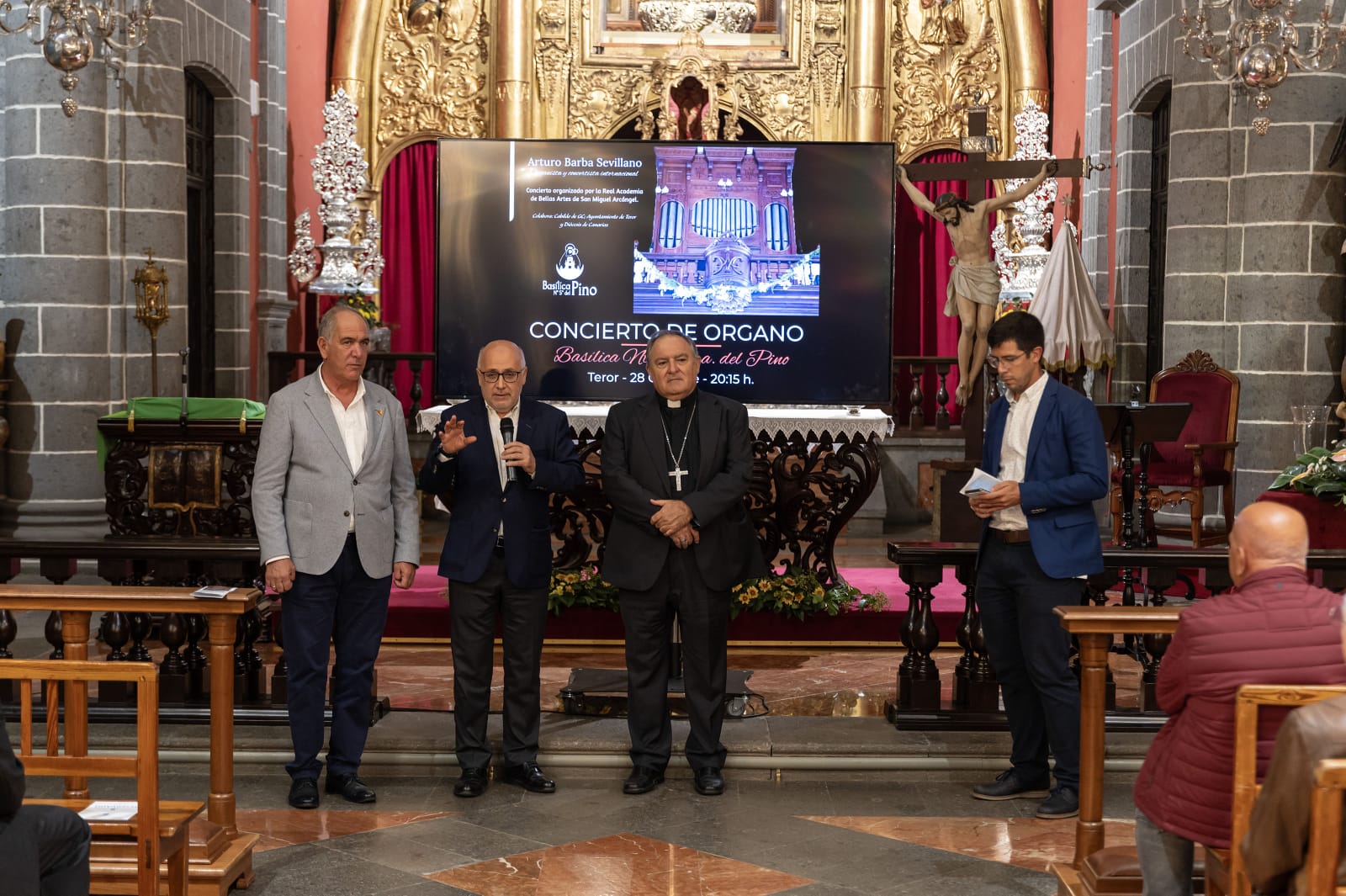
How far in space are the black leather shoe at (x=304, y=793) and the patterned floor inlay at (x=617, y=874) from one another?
764mm

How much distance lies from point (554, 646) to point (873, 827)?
9.07ft

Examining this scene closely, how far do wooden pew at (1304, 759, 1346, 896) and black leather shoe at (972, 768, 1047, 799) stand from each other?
7.54ft

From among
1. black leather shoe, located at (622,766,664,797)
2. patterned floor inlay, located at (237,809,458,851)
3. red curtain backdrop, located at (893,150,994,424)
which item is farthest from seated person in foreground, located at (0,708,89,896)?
red curtain backdrop, located at (893,150,994,424)

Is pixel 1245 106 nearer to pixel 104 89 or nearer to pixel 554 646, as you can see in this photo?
pixel 554 646

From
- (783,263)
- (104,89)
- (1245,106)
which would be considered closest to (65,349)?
(104,89)

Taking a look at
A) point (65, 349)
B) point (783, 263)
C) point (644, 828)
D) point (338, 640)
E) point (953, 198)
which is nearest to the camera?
point (644, 828)

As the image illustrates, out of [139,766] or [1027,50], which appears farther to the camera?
[1027,50]

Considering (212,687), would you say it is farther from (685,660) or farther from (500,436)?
(685,660)

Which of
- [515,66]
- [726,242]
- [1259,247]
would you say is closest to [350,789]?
[726,242]

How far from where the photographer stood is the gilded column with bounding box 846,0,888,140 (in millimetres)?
13188

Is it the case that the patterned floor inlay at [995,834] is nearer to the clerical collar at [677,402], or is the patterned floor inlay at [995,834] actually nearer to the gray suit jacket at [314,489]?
the clerical collar at [677,402]

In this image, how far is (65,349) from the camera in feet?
28.3

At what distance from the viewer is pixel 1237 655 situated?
3.05 m

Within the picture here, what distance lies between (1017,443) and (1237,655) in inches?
70.8
